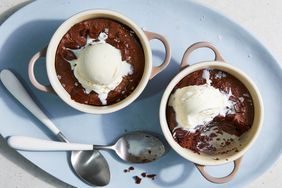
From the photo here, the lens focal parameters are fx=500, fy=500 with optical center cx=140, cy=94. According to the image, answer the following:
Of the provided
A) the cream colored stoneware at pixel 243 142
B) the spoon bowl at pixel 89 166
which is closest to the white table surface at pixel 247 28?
the spoon bowl at pixel 89 166

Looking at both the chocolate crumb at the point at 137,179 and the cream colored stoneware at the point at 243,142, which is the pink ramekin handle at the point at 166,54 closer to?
the cream colored stoneware at the point at 243,142

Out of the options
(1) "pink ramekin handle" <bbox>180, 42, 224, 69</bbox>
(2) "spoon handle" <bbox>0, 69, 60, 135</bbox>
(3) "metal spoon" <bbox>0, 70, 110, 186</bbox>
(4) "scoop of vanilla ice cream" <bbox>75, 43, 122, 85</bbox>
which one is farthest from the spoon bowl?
(1) "pink ramekin handle" <bbox>180, 42, 224, 69</bbox>

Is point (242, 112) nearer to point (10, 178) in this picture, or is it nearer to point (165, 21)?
point (165, 21)

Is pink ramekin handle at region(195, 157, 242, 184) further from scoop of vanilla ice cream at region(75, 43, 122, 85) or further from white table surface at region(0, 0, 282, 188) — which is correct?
scoop of vanilla ice cream at region(75, 43, 122, 85)

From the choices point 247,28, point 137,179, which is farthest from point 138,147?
point 247,28

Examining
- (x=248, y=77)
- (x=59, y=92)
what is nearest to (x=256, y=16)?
(x=248, y=77)
